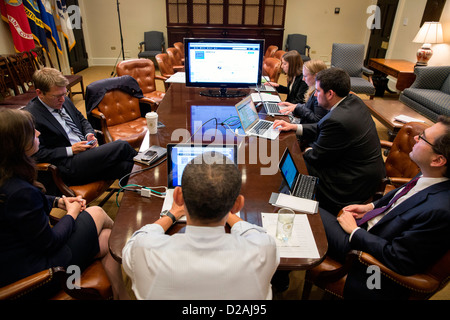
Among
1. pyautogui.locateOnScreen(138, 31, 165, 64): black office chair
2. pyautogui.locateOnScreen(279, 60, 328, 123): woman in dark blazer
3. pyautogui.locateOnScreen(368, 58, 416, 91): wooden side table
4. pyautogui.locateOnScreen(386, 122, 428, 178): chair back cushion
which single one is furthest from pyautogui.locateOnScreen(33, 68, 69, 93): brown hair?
pyautogui.locateOnScreen(138, 31, 165, 64): black office chair

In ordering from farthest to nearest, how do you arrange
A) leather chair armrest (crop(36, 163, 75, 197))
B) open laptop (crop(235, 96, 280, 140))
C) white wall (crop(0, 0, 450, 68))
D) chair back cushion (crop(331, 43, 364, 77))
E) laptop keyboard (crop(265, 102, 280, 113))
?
white wall (crop(0, 0, 450, 68)) → chair back cushion (crop(331, 43, 364, 77)) → laptop keyboard (crop(265, 102, 280, 113)) → open laptop (crop(235, 96, 280, 140)) → leather chair armrest (crop(36, 163, 75, 197))

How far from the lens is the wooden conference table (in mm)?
1261

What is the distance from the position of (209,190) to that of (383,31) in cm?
745

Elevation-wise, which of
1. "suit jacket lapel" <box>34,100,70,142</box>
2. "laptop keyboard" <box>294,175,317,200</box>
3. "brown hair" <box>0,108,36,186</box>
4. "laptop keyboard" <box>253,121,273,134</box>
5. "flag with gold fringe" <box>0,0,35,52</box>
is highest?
"flag with gold fringe" <box>0,0,35,52</box>

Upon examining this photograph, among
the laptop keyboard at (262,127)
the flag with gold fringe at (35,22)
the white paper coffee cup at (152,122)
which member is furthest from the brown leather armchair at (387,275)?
the flag with gold fringe at (35,22)

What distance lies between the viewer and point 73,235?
144cm

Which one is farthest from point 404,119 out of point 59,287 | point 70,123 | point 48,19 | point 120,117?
point 48,19

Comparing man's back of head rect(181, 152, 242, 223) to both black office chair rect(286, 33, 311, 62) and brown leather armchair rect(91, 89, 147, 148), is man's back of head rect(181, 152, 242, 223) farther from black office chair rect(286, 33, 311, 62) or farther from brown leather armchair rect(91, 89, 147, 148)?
black office chair rect(286, 33, 311, 62)

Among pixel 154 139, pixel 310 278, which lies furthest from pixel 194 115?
pixel 310 278

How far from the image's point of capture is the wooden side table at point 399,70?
16.0 feet

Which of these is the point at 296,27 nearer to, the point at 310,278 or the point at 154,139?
the point at 154,139

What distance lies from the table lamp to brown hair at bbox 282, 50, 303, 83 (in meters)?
2.97

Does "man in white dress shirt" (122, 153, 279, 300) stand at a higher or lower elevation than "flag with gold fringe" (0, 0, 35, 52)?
lower

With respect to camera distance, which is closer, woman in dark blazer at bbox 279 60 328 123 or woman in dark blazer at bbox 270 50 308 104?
woman in dark blazer at bbox 279 60 328 123
